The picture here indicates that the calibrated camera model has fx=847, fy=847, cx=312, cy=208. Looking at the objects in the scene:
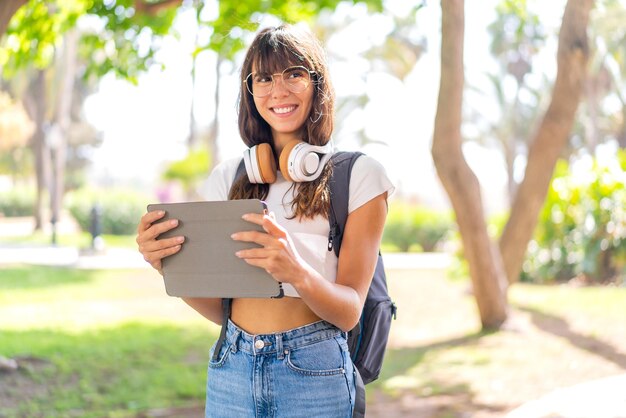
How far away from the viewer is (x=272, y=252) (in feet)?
6.41

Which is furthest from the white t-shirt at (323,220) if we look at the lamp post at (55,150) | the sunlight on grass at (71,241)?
the lamp post at (55,150)

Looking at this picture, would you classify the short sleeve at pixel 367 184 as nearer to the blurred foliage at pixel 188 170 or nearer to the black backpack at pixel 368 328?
the black backpack at pixel 368 328

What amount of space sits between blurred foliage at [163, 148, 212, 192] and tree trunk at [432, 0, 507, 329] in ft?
71.4

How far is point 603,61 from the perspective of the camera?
45.7m

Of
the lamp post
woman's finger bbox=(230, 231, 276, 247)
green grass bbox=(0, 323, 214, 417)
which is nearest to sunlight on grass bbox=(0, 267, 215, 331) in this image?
green grass bbox=(0, 323, 214, 417)

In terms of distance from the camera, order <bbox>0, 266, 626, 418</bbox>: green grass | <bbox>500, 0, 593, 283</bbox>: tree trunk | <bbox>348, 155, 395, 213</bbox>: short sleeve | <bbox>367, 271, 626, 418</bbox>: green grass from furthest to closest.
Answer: <bbox>500, 0, 593, 283</bbox>: tree trunk, <bbox>367, 271, 626, 418</bbox>: green grass, <bbox>0, 266, 626, 418</bbox>: green grass, <bbox>348, 155, 395, 213</bbox>: short sleeve

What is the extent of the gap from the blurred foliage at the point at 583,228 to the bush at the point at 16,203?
110 feet

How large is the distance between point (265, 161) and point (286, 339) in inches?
18.8

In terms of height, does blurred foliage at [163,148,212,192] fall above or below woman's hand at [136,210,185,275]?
below

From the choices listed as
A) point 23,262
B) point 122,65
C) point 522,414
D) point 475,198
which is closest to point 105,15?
point 122,65

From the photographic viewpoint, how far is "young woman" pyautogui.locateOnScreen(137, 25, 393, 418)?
220cm

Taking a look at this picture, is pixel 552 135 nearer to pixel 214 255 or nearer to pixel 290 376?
pixel 290 376

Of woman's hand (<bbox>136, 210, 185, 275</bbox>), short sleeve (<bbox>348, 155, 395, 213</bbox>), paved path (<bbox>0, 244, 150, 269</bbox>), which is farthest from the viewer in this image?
paved path (<bbox>0, 244, 150, 269</bbox>)

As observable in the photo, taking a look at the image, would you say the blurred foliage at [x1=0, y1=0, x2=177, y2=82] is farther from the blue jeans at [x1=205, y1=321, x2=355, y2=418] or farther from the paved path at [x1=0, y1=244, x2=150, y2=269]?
the paved path at [x1=0, y1=244, x2=150, y2=269]
